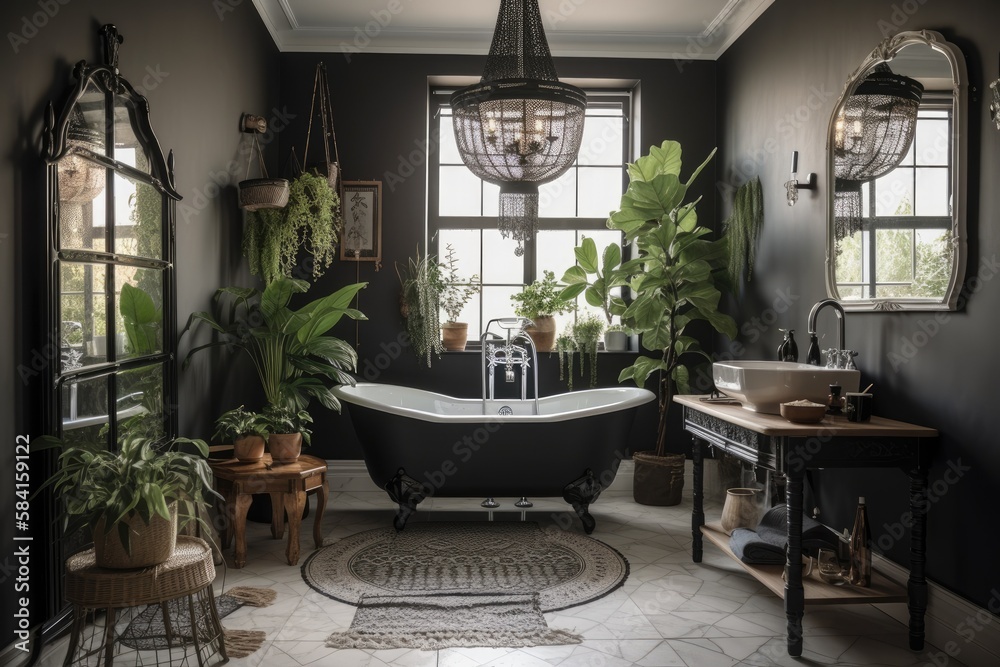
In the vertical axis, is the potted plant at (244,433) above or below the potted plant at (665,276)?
below

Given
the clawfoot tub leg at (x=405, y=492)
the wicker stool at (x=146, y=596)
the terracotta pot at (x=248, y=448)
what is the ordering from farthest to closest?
the clawfoot tub leg at (x=405, y=492) < the terracotta pot at (x=248, y=448) < the wicker stool at (x=146, y=596)

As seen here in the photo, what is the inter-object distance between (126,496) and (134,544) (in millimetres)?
135

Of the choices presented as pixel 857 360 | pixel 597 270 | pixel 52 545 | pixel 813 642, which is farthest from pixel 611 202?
pixel 52 545

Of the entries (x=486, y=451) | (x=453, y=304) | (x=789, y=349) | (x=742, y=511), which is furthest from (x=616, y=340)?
(x=742, y=511)

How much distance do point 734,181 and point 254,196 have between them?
9.40 feet

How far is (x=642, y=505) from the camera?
4.52 metres

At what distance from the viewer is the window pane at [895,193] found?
275 centimetres

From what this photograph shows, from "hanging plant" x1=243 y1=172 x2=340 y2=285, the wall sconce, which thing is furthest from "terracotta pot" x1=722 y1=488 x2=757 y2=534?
"hanging plant" x1=243 y1=172 x2=340 y2=285

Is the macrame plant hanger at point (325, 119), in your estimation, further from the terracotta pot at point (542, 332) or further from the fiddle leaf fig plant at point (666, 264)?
the fiddle leaf fig plant at point (666, 264)

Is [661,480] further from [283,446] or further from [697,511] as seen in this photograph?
[283,446]

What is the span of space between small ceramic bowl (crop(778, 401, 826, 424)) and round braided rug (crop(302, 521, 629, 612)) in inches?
42.6

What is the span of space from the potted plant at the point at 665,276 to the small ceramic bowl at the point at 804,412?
5.77ft

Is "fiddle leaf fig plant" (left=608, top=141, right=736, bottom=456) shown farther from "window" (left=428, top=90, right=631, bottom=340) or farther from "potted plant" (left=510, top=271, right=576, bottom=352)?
"window" (left=428, top=90, right=631, bottom=340)

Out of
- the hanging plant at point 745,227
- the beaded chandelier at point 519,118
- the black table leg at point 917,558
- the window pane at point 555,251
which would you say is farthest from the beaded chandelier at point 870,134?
the window pane at point 555,251
